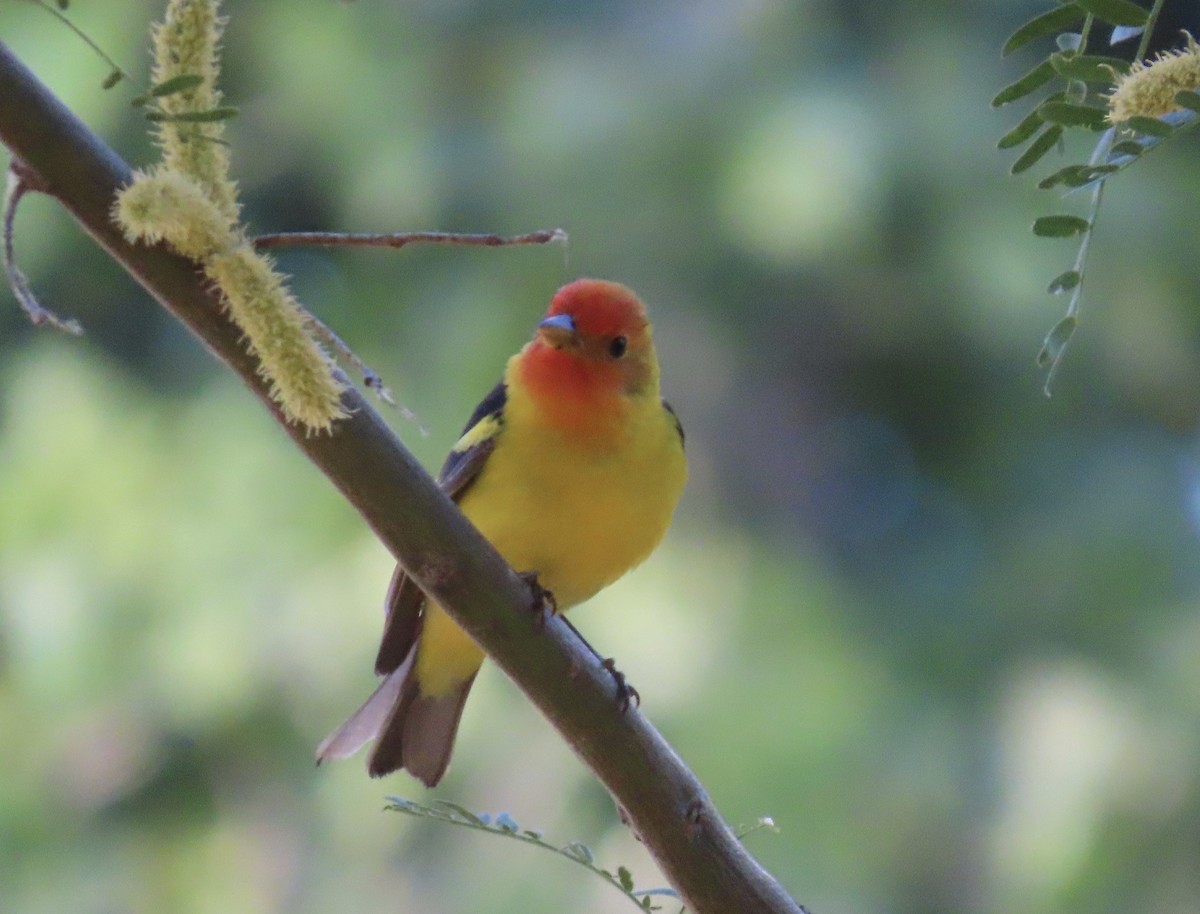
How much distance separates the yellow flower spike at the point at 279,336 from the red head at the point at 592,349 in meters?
1.38

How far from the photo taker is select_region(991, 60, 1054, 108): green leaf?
101 cm

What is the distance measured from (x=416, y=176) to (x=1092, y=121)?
13.9ft

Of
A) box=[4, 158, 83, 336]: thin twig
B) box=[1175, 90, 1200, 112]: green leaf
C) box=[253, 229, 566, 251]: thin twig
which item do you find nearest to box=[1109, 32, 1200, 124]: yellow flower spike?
box=[1175, 90, 1200, 112]: green leaf

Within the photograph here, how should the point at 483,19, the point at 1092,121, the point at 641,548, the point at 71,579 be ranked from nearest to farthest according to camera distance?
the point at 1092,121 → the point at 641,548 → the point at 71,579 → the point at 483,19

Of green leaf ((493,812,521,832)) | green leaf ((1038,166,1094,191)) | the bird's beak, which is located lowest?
green leaf ((493,812,521,832))

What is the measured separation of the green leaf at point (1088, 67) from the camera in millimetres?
987

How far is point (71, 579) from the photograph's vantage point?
477 cm

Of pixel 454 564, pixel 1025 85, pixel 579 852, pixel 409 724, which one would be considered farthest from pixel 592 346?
pixel 1025 85

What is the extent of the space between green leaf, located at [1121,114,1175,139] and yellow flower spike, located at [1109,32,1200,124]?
0.02 m

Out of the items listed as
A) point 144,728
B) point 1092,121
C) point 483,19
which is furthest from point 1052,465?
point 1092,121

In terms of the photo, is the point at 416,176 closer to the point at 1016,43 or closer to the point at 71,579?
the point at 71,579

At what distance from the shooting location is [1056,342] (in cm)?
105

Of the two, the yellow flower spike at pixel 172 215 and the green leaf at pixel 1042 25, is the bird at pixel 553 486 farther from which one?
the green leaf at pixel 1042 25

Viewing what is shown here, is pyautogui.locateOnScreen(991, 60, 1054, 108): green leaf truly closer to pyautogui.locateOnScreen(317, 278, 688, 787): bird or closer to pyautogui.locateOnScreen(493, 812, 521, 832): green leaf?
pyautogui.locateOnScreen(493, 812, 521, 832): green leaf
